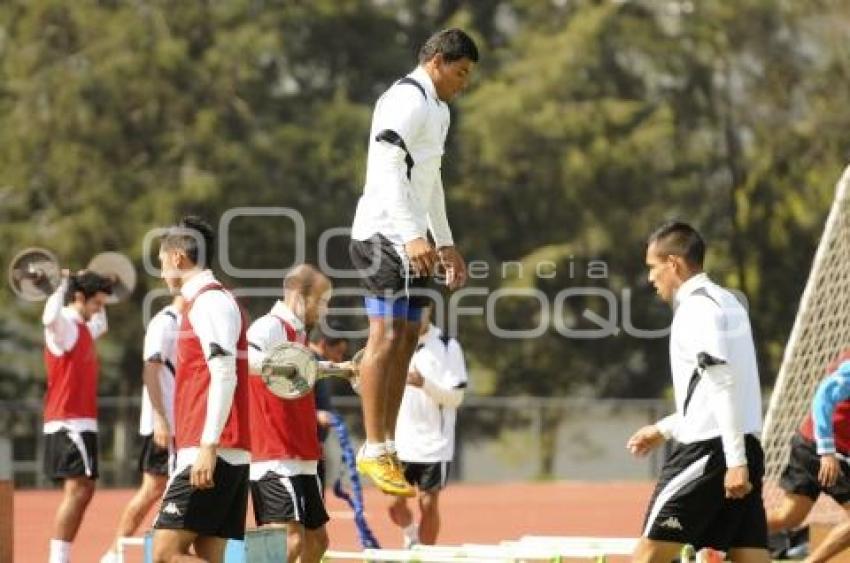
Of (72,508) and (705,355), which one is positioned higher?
(705,355)

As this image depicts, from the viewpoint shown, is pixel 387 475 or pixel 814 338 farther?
pixel 814 338

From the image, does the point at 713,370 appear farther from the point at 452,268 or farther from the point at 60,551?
the point at 60,551

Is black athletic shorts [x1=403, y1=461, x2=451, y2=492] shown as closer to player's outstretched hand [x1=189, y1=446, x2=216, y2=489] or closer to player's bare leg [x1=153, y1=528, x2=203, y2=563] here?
player's bare leg [x1=153, y1=528, x2=203, y2=563]

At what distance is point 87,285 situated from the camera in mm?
17312

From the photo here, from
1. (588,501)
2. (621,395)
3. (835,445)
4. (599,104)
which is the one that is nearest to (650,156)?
(599,104)

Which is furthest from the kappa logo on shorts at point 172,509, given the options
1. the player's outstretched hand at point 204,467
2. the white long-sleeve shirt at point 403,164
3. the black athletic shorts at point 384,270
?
the white long-sleeve shirt at point 403,164

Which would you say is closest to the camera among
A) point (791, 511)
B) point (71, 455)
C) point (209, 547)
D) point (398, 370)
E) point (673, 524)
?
point (673, 524)

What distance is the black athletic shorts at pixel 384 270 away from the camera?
1127 cm

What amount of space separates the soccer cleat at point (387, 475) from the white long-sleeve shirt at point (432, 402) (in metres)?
6.17

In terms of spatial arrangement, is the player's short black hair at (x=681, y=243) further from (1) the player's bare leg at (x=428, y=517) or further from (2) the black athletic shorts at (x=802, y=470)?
(1) the player's bare leg at (x=428, y=517)

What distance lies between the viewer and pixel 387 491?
11617mm

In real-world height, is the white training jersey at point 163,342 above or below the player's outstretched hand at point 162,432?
above

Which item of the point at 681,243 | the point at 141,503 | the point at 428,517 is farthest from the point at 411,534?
the point at 681,243

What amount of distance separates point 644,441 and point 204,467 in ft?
7.71
